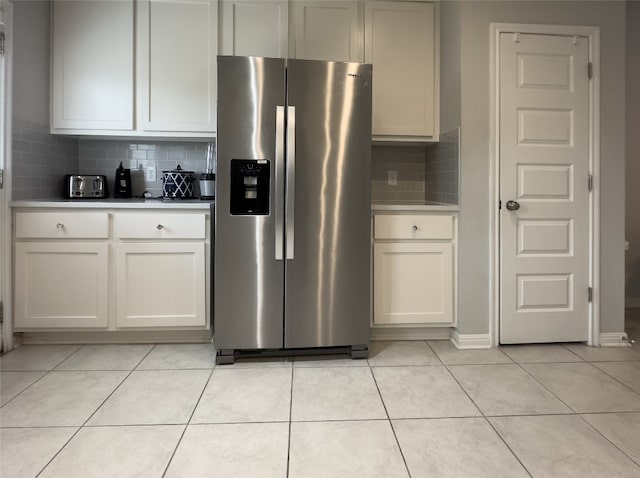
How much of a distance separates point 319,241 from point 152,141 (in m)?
1.64

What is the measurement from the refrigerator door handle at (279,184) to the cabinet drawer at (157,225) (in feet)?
1.73

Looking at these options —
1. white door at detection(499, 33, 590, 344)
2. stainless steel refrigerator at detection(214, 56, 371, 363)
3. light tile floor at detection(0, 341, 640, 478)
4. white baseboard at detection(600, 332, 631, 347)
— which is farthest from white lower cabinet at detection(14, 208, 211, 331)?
white baseboard at detection(600, 332, 631, 347)

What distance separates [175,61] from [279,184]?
1.25 metres


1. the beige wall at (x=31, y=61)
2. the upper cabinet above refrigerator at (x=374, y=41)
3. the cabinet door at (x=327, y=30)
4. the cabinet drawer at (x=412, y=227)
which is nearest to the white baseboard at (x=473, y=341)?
the cabinet drawer at (x=412, y=227)

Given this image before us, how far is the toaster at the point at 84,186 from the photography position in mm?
3014

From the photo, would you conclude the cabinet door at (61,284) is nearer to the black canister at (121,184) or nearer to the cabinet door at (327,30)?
the black canister at (121,184)

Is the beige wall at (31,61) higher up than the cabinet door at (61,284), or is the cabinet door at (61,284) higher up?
the beige wall at (31,61)

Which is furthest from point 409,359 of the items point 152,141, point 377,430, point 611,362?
point 152,141

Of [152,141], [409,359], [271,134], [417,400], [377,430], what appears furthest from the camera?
[152,141]

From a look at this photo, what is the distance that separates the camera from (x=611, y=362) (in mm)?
2541

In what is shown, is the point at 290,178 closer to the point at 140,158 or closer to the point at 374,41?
the point at 374,41

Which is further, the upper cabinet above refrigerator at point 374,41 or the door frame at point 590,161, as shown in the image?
the upper cabinet above refrigerator at point 374,41

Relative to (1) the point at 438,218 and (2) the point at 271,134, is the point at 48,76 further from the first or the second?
(1) the point at 438,218

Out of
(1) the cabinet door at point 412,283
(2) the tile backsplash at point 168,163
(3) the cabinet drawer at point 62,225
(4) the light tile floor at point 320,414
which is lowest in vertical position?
(4) the light tile floor at point 320,414
